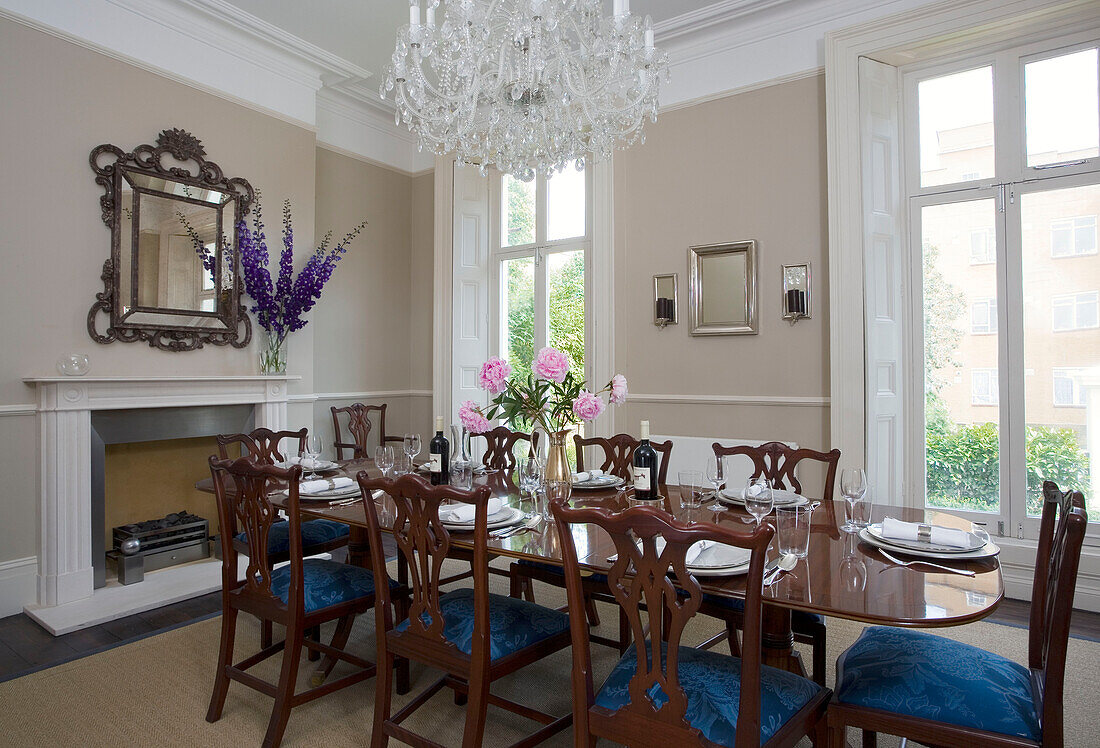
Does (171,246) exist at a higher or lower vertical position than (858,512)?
higher

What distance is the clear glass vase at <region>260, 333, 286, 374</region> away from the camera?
450 cm

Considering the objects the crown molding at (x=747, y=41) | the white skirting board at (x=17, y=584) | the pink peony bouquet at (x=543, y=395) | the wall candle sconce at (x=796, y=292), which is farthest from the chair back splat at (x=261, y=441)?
the crown molding at (x=747, y=41)

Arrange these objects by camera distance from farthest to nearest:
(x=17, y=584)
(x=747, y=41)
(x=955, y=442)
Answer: (x=747, y=41), (x=955, y=442), (x=17, y=584)

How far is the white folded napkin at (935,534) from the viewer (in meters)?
1.79

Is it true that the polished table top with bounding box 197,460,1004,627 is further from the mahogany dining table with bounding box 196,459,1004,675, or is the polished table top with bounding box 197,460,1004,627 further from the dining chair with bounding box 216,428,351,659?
the dining chair with bounding box 216,428,351,659

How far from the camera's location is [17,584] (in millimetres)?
3387

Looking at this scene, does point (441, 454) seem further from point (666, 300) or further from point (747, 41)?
point (747, 41)

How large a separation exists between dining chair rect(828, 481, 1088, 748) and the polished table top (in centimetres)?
14

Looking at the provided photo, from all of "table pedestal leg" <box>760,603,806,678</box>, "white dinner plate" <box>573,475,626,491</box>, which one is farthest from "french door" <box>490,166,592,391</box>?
"table pedestal leg" <box>760,603,806,678</box>

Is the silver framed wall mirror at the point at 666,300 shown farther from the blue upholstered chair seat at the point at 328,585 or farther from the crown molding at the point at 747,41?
the blue upholstered chair seat at the point at 328,585

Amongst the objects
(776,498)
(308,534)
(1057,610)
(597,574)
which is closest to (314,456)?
(308,534)

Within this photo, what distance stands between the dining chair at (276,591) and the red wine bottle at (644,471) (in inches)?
35.7

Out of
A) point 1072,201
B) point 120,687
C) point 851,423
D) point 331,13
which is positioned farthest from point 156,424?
point 1072,201

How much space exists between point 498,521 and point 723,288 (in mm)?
2725
